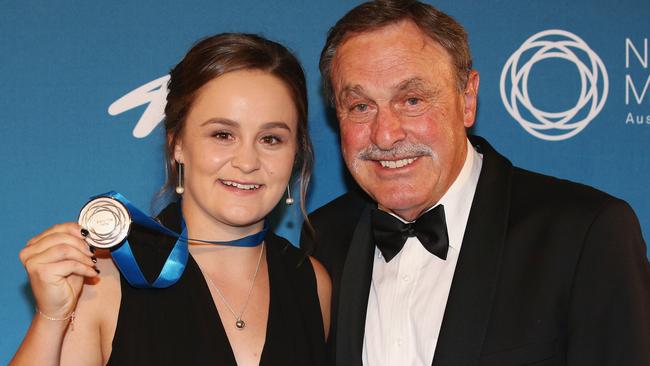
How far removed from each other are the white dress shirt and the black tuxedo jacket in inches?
4.3

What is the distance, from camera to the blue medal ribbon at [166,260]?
73.7 inches

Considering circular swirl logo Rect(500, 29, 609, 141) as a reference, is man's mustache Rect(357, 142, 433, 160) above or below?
below

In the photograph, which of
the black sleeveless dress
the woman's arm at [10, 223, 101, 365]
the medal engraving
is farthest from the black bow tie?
the woman's arm at [10, 223, 101, 365]

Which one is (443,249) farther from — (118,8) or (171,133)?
(118,8)

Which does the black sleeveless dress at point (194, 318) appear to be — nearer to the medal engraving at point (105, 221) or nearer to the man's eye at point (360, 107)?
the medal engraving at point (105, 221)

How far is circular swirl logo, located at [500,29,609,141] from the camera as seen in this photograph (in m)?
2.83

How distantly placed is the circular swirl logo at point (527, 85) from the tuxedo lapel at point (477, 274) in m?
0.70

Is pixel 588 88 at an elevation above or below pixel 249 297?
above

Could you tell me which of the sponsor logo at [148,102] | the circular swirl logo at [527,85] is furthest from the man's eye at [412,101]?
the sponsor logo at [148,102]

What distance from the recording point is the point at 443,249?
7.06 ft

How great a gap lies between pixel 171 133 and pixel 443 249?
0.90 metres

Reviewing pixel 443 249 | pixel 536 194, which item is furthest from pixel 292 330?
pixel 536 194

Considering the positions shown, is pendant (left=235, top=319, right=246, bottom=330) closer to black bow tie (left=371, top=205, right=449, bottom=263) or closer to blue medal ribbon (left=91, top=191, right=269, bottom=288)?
blue medal ribbon (left=91, top=191, right=269, bottom=288)

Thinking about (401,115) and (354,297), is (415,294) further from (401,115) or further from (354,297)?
(401,115)
